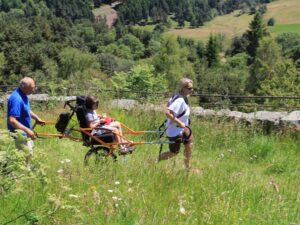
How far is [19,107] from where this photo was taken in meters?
7.10

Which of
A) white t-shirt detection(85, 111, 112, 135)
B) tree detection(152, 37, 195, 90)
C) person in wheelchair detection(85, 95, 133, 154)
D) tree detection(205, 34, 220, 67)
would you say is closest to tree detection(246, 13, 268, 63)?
tree detection(205, 34, 220, 67)

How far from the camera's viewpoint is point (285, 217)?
4254 mm

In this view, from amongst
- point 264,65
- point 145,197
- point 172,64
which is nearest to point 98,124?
point 145,197

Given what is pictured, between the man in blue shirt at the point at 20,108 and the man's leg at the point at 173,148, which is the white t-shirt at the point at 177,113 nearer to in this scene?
the man's leg at the point at 173,148

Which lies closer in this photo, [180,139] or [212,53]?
[180,139]

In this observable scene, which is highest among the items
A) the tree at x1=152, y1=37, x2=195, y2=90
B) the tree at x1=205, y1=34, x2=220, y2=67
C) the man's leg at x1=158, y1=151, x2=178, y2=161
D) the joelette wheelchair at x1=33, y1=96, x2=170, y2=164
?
the joelette wheelchair at x1=33, y1=96, x2=170, y2=164

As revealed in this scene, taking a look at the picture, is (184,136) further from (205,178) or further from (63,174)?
(63,174)

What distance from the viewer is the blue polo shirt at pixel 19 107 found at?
704 cm

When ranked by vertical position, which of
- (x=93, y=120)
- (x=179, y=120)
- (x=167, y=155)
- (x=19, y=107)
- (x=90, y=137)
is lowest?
(x=167, y=155)

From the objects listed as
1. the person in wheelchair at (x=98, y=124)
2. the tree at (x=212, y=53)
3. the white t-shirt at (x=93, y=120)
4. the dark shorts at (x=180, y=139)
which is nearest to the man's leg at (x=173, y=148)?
the dark shorts at (x=180, y=139)

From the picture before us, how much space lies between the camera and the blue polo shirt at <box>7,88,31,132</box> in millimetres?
7043

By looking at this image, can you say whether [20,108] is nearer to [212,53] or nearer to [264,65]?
[264,65]

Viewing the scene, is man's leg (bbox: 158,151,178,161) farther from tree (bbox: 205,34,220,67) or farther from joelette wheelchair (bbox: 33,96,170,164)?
tree (bbox: 205,34,220,67)

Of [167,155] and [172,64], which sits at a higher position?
[167,155]
